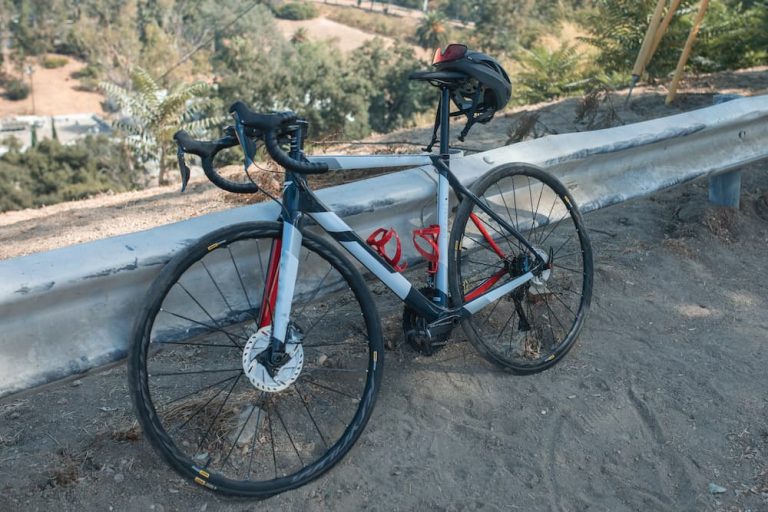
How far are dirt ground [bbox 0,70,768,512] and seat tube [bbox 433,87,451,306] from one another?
41 centimetres

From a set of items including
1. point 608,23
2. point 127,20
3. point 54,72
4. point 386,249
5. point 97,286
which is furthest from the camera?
point 54,72

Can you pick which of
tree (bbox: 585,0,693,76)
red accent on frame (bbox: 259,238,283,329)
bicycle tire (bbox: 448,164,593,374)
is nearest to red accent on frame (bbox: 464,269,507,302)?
bicycle tire (bbox: 448,164,593,374)

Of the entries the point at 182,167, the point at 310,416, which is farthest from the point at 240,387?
the point at 182,167

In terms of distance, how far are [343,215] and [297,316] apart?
89 cm

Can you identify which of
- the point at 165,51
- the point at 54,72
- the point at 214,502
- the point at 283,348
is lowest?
the point at 54,72

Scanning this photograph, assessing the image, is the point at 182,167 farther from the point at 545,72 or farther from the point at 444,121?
the point at 545,72

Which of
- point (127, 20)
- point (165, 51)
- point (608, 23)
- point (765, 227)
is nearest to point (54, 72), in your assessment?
point (127, 20)

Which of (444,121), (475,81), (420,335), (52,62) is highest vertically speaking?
(475,81)

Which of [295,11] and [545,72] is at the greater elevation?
[545,72]

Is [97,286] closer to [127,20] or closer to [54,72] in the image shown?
[127,20]

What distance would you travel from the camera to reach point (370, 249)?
2996 mm

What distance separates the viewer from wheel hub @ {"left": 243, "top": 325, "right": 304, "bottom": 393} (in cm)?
268

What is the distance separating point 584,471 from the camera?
283 cm

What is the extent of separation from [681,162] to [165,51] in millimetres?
56320
